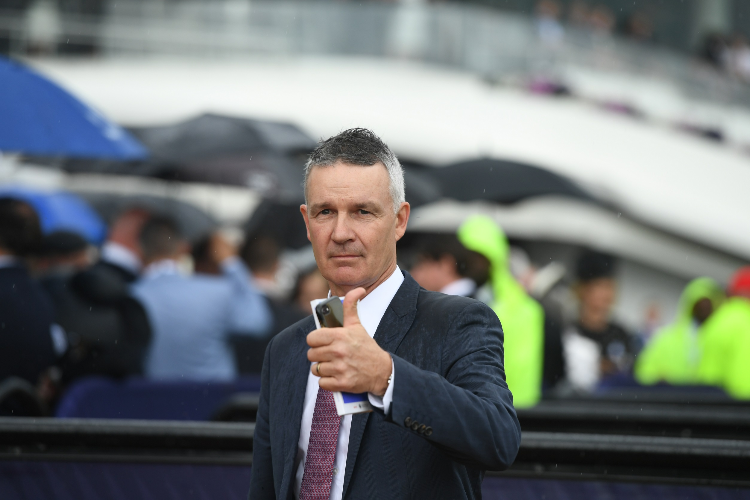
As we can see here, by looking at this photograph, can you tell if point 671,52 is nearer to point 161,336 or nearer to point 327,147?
point 161,336

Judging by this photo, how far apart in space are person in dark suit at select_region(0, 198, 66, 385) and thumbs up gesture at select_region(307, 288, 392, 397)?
12.3 ft

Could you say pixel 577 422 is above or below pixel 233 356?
above

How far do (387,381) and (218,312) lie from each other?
4951 millimetres

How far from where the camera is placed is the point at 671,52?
2341 centimetres

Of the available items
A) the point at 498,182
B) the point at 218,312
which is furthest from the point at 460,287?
the point at 498,182

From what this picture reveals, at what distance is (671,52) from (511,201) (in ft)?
55.0

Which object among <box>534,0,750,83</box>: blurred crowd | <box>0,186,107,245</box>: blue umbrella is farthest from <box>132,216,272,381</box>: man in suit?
<box>534,0,750,83</box>: blurred crowd

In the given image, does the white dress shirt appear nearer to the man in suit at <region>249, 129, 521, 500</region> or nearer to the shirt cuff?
the man in suit at <region>249, 129, 521, 500</region>

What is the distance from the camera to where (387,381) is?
189cm

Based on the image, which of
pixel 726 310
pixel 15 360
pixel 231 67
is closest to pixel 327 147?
pixel 15 360

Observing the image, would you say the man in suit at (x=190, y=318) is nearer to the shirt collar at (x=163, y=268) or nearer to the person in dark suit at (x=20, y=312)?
the shirt collar at (x=163, y=268)

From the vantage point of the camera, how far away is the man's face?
2.12 m

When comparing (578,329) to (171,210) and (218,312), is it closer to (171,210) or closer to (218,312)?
(218,312)

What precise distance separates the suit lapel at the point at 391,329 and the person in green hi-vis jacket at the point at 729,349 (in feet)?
17.9
